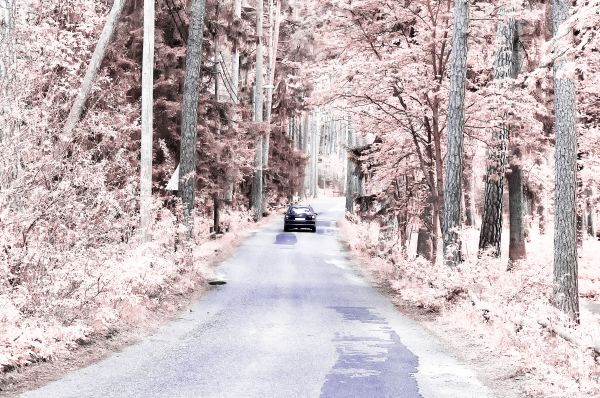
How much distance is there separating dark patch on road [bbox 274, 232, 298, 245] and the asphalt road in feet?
41.4

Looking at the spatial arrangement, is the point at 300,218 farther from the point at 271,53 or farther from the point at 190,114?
→ the point at 190,114

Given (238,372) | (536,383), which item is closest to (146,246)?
(238,372)

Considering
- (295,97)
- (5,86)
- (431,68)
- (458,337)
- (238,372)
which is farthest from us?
(295,97)

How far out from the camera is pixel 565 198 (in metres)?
12.5

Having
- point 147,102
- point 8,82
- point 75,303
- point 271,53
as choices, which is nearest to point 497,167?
point 147,102

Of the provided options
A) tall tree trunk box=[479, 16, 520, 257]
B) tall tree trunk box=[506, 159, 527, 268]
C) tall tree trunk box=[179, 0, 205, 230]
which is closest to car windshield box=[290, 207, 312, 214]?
tall tree trunk box=[506, 159, 527, 268]

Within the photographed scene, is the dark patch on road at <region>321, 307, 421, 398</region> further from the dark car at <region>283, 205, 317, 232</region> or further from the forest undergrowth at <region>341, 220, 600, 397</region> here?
the dark car at <region>283, 205, 317, 232</region>

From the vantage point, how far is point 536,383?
763cm

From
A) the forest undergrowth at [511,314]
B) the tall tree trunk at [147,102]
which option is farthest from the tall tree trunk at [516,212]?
the tall tree trunk at [147,102]

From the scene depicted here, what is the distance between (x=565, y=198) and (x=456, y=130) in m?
3.37

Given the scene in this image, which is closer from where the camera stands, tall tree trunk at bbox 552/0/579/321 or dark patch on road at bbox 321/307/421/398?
dark patch on road at bbox 321/307/421/398

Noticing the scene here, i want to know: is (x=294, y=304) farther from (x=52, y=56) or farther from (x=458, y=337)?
(x=52, y=56)

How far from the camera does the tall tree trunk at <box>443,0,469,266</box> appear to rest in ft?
48.5

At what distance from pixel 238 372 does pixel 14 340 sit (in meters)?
2.78
